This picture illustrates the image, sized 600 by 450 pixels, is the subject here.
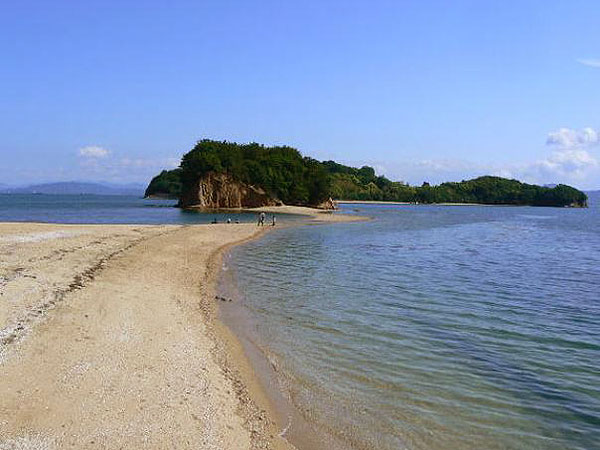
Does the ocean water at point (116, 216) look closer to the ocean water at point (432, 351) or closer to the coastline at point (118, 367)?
the ocean water at point (432, 351)

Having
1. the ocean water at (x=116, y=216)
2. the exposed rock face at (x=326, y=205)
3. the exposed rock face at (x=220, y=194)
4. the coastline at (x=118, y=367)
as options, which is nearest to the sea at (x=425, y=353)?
the coastline at (x=118, y=367)

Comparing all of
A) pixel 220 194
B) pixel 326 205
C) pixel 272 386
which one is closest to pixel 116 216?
pixel 220 194

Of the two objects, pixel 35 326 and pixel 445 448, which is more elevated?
pixel 35 326

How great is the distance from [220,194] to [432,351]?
100844 mm

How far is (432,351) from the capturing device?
1336 cm

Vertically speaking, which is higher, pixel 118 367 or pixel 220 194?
pixel 220 194

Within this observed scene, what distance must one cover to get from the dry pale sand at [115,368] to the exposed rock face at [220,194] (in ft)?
292

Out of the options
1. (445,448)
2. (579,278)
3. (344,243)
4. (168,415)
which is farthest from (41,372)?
(344,243)

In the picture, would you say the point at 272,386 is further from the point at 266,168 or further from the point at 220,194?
the point at 266,168

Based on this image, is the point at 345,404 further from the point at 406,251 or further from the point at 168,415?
the point at 406,251

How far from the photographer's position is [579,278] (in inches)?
1097

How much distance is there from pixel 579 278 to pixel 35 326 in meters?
27.0

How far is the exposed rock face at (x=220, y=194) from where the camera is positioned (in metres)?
109

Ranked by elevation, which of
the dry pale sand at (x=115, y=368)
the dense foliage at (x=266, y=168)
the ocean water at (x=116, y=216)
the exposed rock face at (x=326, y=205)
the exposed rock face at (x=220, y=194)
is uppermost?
the dense foliage at (x=266, y=168)
